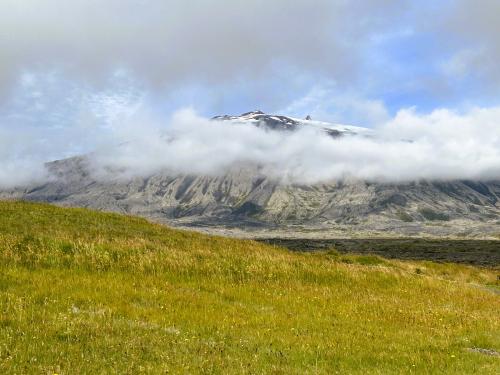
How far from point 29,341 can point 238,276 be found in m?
13.5

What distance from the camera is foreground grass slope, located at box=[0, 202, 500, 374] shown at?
10.1 meters

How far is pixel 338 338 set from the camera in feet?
43.0

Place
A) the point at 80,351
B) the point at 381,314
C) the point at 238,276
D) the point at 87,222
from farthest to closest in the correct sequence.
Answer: the point at 87,222 → the point at 238,276 → the point at 381,314 → the point at 80,351

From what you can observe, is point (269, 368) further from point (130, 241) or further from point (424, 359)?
point (130, 241)

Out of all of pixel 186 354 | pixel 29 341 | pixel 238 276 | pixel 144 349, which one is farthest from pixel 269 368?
pixel 238 276

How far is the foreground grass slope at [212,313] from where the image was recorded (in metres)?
10.1

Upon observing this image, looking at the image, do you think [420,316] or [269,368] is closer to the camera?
[269,368]

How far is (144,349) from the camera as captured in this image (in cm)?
1030

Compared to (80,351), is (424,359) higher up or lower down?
lower down

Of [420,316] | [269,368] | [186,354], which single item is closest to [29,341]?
[186,354]

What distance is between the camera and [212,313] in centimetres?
1455

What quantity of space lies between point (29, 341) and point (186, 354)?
332cm

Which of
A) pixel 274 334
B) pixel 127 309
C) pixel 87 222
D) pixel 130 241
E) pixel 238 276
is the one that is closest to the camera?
pixel 274 334

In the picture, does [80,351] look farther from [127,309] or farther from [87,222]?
[87,222]
